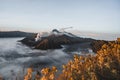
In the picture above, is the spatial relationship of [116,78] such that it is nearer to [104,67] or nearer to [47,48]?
[104,67]

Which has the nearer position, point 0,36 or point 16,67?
point 16,67

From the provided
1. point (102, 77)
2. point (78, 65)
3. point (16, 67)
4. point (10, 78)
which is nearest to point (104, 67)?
point (102, 77)

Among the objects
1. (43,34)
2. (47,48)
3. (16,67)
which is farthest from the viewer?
(43,34)

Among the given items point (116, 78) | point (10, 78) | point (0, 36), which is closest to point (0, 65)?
point (10, 78)

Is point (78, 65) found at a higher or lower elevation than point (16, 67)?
higher

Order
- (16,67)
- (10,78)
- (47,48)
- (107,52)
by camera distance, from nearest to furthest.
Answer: (107,52)
(10,78)
(16,67)
(47,48)

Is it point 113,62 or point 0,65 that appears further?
point 0,65

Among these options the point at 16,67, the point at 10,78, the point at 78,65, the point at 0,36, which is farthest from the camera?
the point at 0,36

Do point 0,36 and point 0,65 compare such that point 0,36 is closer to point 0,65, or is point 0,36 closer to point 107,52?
point 0,65

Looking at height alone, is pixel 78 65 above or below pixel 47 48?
above

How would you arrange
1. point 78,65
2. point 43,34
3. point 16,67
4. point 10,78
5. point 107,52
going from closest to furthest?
1. point 78,65
2. point 107,52
3. point 10,78
4. point 16,67
5. point 43,34
